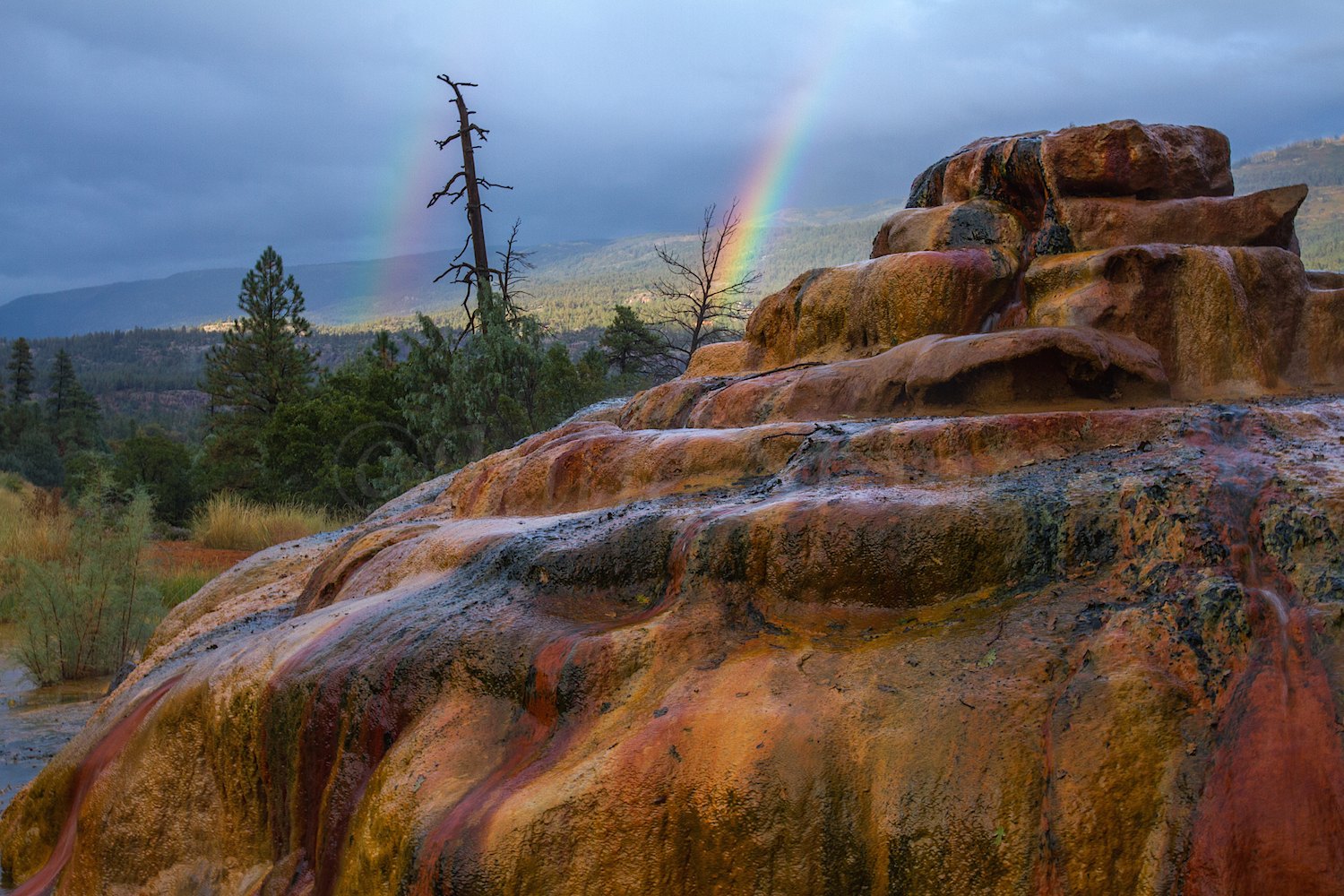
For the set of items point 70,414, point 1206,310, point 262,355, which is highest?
point 262,355

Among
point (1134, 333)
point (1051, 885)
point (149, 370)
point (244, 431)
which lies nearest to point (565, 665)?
point (1051, 885)

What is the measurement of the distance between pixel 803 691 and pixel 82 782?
337 cm

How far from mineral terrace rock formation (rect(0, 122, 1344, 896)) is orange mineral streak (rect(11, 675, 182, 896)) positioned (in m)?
0.02

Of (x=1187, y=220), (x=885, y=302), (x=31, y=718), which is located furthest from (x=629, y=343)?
(x=31, y=718)

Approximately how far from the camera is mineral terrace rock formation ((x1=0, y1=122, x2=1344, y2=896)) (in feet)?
7.59

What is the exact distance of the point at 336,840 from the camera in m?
3.17

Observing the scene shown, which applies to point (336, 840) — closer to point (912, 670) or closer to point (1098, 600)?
point (912, 670)

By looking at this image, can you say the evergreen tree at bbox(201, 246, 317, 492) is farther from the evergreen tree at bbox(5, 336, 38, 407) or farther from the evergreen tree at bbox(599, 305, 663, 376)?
the evergreen tree at bbox(5, 336, 38, 407)

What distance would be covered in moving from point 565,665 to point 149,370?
344ft

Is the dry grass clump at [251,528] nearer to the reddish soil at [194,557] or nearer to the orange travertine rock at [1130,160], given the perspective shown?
the reddish soil at [194,557]

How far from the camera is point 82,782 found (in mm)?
4023

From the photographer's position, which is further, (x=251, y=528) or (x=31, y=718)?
(x=251, y=528)

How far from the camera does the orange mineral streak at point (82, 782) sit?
12.9ft

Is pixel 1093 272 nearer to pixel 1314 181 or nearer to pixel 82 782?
pixel 82 782
